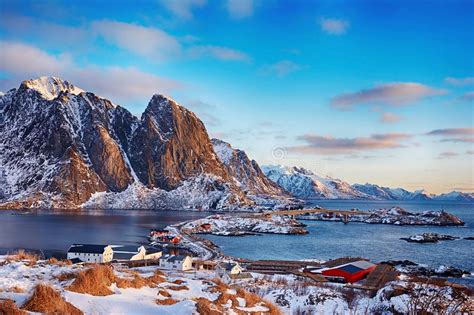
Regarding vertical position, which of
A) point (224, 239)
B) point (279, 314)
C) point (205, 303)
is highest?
point (205, 303)

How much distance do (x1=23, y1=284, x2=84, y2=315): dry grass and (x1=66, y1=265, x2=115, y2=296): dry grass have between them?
1.99 m

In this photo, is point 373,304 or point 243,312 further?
point 373,304

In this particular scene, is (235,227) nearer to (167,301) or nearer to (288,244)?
(288,244)

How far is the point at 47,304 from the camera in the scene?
1088 centimetres

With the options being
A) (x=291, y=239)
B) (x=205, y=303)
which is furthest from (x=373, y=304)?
(x=291, y=239)

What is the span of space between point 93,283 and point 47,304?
294 centimetres

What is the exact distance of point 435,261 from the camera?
78.6 metres

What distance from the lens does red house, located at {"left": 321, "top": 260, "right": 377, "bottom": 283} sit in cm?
5272

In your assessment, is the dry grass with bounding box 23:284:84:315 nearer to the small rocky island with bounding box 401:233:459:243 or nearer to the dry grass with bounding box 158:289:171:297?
the dry grass with bounding box 158:289:171:297

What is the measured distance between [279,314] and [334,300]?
39.8ft

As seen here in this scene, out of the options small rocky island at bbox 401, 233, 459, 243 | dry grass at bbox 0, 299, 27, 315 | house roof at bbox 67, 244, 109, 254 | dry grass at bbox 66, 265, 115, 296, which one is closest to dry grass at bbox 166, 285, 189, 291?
dry grass at bbox 66, 265, 115, 296

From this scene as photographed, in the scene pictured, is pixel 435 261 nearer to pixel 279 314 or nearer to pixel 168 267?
pixel 168 267

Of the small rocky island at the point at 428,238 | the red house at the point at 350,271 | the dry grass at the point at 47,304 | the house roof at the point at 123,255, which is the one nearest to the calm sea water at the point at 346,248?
the small rocky island at the point at 428,238

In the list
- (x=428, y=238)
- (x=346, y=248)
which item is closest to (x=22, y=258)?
(x=346, y=248)
